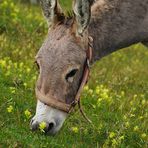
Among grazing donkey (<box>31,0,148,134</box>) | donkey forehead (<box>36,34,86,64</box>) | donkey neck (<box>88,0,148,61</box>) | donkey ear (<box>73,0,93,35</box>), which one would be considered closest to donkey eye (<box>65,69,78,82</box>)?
grazing donkey (<box>31,0,148,134</box>)

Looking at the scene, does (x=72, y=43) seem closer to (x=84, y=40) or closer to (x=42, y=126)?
(x=84, y=40)

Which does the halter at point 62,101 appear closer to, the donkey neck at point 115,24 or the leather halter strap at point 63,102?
the leather halter strap at point 63,102

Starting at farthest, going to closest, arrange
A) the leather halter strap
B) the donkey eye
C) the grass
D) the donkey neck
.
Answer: the donkey neck < the grass < the donkey eye < the leather halter strap

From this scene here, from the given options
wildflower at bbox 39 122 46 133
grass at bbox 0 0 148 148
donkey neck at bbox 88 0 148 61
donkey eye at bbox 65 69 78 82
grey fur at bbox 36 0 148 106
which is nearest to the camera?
wildflower at bbox 39 122 46 133

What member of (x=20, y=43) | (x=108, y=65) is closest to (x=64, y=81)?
(x=20, y=43)

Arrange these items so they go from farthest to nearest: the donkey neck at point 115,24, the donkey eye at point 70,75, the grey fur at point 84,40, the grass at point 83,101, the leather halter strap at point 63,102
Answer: the donkey neck at point 115,24 → the grass at point 83,101 → the donkey eye at point 70,75 → the grey fur at point 84,40 → the leather halter strap at point 63,102

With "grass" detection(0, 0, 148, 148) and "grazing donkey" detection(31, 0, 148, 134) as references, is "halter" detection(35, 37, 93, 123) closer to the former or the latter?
"grazing donkey" detection(31, 0, 148, 134)

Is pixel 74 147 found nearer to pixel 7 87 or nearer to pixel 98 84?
pixel 7 87

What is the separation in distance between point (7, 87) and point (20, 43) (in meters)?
3.29

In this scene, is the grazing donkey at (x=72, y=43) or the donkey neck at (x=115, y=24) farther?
the donkey neck at (x=115, y=24)

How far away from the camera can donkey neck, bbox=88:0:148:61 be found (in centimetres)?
888

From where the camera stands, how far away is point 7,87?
957 centimetres

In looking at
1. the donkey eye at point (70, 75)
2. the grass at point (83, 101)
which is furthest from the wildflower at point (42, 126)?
the donkey eye at point (70, 75)

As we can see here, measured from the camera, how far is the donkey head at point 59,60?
301 inches
